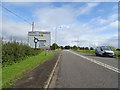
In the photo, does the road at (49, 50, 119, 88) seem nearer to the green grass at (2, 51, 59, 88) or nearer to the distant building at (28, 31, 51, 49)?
the green grass at (2, 51, 59, 88)

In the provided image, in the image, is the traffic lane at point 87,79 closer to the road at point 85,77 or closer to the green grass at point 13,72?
the road at point 85,77

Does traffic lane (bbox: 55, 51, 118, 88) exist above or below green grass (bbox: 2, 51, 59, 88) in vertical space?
below

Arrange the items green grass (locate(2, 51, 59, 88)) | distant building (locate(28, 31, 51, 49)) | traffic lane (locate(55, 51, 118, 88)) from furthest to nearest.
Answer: distant building (locate(28, 31, 51, 49)) → green grass (locate(2, 51, 59, 88)) → traffic lane (locate(55, 51, 118, 88))

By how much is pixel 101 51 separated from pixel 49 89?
86.2ft

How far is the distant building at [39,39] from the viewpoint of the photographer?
134ft

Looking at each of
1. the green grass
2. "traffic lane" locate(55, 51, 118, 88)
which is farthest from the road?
the green grass

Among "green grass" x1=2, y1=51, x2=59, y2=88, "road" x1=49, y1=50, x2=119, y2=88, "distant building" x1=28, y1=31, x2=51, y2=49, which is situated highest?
"distant building" x1=28, y1=31, x2=51, y2=49

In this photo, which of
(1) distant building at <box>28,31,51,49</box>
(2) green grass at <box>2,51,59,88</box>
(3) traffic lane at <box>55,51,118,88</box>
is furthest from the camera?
(1) distant building at <box>28,31,51,49</box>

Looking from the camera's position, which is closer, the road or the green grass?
the road

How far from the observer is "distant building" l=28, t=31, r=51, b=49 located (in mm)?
40869

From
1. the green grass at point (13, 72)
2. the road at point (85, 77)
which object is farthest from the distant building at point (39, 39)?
the road at point (85, 77)

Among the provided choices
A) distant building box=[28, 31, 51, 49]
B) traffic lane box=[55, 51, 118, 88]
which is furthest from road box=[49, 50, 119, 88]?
distant building box=[28, 31, 51, 49]

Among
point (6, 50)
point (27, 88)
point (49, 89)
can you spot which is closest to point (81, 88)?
point (49, 89)

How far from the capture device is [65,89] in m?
5.71
